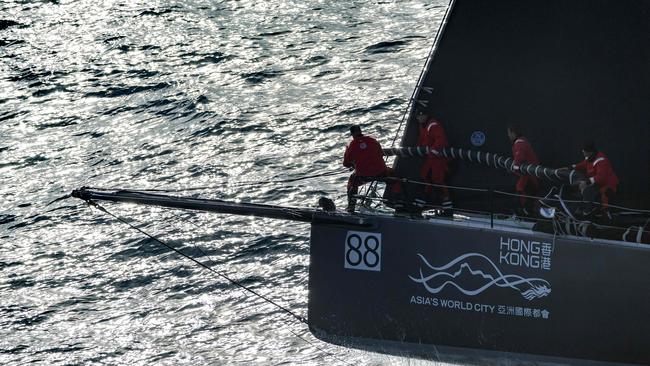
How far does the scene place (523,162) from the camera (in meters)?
13.7

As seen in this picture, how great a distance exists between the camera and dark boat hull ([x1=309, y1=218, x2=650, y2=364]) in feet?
42.5

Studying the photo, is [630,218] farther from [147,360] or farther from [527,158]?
[147,360]

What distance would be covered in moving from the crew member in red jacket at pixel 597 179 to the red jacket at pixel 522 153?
750mm

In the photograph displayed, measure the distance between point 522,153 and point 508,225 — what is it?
892 mm

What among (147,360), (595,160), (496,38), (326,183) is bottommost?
(147,360)

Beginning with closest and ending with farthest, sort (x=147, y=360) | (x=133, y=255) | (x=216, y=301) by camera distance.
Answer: (x=147, y=360), (x=216, y=301), (x=133, y=255)

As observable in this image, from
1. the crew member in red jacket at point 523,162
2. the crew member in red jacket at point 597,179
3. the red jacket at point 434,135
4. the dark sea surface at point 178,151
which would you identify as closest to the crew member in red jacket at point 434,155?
the red jacket at point 434,135

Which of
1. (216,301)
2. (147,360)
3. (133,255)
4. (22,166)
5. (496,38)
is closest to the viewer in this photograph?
(496,38)

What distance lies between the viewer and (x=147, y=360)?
619 inches

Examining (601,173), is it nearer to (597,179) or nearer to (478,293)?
(597,179)

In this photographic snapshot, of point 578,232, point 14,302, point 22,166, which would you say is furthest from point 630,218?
point 22,166

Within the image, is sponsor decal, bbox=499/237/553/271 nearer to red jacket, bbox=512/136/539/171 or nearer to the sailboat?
the sailboat

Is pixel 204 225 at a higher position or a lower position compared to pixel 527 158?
lower

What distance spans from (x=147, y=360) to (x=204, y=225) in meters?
4.10
